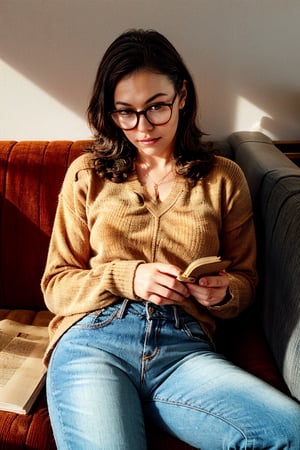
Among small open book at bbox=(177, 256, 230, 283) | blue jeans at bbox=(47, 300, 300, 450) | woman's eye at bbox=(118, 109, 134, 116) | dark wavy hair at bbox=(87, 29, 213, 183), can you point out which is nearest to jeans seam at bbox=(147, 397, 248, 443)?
blue jeans at bbox=(47, 300, 300, 450)

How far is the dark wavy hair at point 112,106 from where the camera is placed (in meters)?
1.04

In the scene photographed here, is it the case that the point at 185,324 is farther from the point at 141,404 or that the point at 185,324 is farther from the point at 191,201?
the point at 191,201

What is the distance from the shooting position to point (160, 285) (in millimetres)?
961

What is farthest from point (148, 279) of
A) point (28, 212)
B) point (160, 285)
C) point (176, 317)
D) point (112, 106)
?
point (28, 212)

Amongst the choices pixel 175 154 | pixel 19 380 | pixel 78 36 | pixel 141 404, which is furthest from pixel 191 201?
pixel 78 36

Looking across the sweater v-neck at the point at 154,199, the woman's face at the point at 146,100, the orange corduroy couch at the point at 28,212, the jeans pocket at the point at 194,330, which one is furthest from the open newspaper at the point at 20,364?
the woman's face at the point at 146,100

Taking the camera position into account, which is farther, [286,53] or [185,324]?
[286,53]

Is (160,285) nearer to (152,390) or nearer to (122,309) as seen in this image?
(122,309)

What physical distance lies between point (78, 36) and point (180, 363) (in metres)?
1.18

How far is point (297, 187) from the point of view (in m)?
1.02

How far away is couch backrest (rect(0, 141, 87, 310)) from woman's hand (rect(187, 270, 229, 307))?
676 mm

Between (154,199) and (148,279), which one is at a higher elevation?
(154,199)

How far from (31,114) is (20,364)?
3.10ft

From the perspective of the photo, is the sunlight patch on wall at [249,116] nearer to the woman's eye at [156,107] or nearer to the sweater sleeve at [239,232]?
the sweater sleeve at [239,232]
